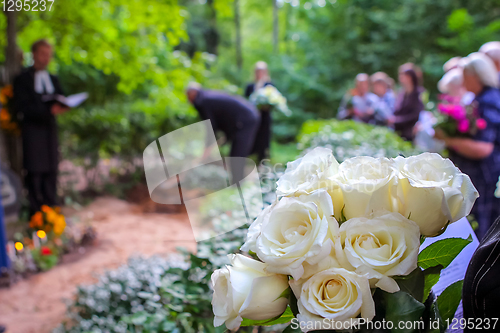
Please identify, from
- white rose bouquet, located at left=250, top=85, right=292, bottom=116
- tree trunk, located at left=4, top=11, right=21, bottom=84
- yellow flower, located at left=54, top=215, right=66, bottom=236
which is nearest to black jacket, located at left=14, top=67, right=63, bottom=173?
tree trunk, located at left=4, top=11, right=21, bottom=84

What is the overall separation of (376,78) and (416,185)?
7244mm

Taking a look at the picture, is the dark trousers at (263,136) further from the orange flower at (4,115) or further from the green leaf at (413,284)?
the green leaf at (413,284)

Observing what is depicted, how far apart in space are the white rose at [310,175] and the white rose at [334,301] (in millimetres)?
143

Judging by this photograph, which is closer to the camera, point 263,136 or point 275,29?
point 263,136

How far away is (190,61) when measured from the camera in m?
6.39

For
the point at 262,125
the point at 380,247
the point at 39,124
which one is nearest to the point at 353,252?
the point at 380,247

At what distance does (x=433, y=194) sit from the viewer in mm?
566

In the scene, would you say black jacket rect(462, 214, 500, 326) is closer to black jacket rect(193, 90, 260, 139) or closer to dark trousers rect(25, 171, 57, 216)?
black jacket rect(193, 90, 260, 139)

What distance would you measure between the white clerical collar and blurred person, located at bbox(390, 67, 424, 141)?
17.0ft

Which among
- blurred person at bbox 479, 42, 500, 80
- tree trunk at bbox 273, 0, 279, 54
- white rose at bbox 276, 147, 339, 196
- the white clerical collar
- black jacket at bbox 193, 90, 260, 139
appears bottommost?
tree trunk at bbox 273, 0, 279, 54

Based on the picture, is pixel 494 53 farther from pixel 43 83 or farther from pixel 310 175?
pixel 43 83

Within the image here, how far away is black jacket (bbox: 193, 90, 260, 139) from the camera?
548cm

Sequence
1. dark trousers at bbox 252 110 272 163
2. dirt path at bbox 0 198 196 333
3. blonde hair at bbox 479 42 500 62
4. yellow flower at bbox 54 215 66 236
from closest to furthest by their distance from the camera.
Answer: dirt path at bbox 0 198 196 333 → blonde hair at bbox 479 42 500 62 → yellow flower at bbox 54 215 66 236 → dark trousers at bbox 252 110 272 163

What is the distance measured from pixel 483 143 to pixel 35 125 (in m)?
5.25
